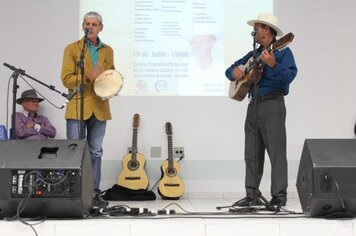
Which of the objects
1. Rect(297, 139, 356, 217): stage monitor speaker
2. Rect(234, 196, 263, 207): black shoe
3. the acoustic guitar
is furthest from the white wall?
Rect(297, 139, 356, 217): stage monitor speaker

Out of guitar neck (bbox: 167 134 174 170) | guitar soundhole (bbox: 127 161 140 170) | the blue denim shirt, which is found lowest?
guitar soundhole (bbox: 127 161 140 170)

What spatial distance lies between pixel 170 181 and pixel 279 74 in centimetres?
190

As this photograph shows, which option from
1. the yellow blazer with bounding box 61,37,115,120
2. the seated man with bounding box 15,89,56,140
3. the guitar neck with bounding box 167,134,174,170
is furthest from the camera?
the guitar neck with bounding box 167,134,174,170

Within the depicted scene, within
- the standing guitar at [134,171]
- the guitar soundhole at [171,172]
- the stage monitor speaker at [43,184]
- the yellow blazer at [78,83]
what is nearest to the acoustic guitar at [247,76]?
the yellow blazer at [78,83]

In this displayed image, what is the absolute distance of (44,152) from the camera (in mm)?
2059

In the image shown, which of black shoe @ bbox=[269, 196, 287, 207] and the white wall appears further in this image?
the white wall

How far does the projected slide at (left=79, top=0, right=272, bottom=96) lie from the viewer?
15.1 ft

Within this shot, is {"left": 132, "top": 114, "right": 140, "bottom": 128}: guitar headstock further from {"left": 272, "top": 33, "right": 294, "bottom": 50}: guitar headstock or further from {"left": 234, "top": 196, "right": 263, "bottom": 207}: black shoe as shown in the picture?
{"left": 272, "top": 33, "right": 294, "bottom": 50}: guitar headstock

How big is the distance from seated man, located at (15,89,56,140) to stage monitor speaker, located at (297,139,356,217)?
2929mm

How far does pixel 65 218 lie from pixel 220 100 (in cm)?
296

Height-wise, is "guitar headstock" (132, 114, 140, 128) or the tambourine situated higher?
the tambourine

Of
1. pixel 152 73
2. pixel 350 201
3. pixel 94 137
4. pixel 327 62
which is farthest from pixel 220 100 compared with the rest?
pixel 350 201

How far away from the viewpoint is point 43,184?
6.24 feet

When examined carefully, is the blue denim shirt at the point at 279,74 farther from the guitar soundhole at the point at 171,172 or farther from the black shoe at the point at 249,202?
the guitar soundhole at the point at 171,172
